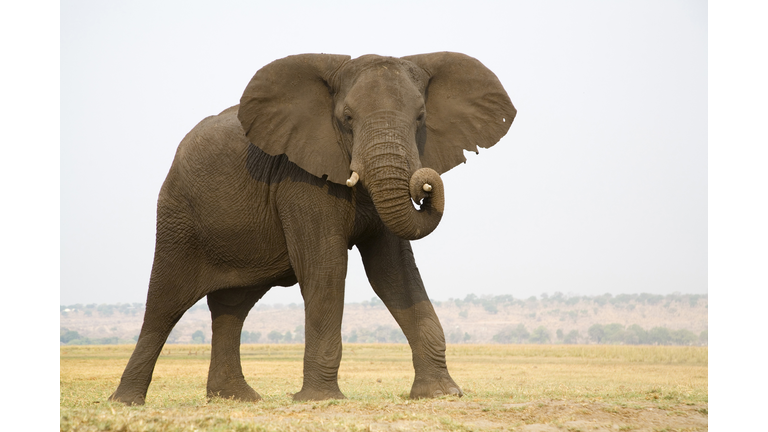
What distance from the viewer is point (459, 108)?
432 inches

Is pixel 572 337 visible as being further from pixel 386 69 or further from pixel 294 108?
pixel 386 69

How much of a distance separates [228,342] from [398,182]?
5.41m

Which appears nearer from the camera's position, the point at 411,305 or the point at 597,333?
the point at 411,305

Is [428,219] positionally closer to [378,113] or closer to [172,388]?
[378,113]

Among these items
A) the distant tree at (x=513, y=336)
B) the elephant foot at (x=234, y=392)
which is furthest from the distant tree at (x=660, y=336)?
the elephant foot at (x=234, y=392)

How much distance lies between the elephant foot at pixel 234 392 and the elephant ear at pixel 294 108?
4512mm

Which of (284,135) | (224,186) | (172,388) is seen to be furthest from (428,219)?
(172,388)

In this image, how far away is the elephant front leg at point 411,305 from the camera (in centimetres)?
1083

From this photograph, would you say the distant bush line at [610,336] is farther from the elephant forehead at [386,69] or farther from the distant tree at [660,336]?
the elephant forehead at [386,69]

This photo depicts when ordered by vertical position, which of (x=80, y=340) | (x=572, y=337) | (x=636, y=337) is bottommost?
(x=572, y=337)

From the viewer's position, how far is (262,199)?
444 inches

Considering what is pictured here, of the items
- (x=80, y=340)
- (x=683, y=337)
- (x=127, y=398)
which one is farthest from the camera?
(x=80, y=340)

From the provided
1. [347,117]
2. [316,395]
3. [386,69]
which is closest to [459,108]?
[386,69]

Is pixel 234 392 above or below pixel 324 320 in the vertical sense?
below
